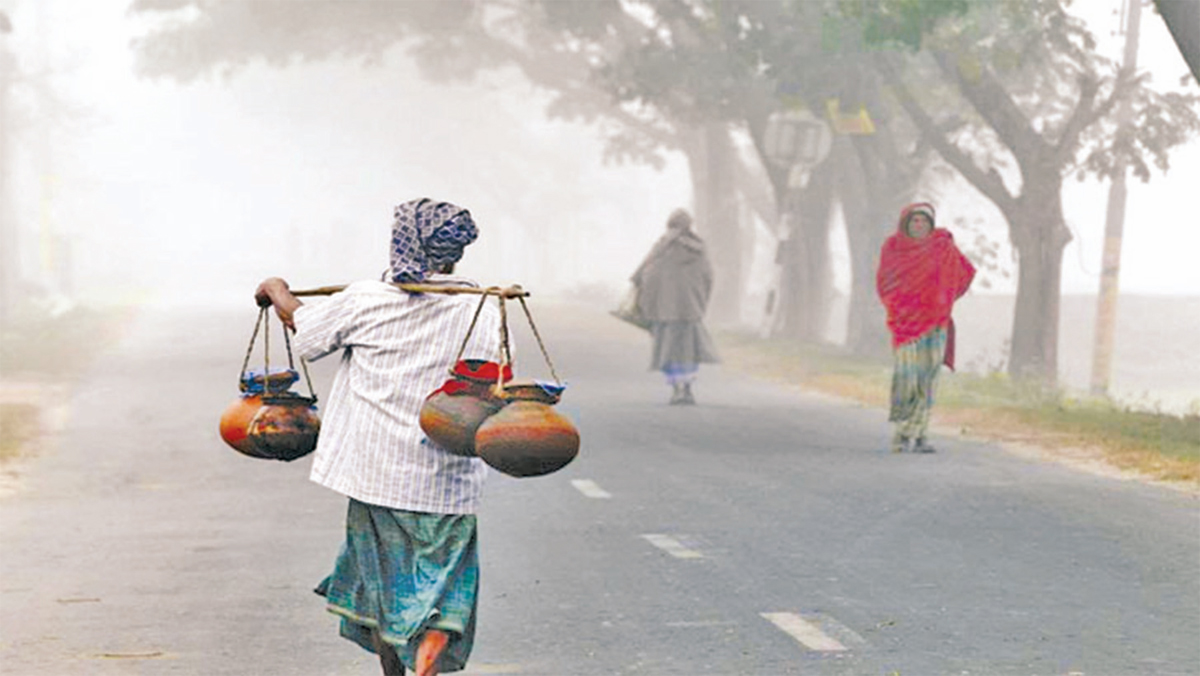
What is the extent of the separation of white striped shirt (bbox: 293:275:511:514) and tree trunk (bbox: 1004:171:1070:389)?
64.3ft

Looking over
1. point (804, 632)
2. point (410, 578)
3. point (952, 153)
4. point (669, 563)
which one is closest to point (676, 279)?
point (952, 153)

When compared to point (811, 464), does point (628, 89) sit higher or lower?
higher

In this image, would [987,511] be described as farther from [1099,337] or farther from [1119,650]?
[1099,337]

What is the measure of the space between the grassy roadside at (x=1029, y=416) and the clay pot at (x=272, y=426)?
31.1ft

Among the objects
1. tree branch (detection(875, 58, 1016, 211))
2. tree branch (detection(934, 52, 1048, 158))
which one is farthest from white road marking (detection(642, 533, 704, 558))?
tree branch (detection(875, 58, 1016, 211))

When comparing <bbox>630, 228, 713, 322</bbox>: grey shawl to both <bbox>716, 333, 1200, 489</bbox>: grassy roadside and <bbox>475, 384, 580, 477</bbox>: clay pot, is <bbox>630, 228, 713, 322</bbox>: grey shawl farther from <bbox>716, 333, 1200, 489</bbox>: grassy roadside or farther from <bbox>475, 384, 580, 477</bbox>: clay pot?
<bbox>475, 384, 580, 477</bbox>: clay pot

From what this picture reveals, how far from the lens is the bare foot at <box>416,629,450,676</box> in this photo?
679 centimetres

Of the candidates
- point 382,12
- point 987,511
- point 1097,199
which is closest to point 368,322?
point 987,511

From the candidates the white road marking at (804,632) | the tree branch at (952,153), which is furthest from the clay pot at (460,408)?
the tree branch at (952,153)

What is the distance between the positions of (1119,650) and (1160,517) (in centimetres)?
477

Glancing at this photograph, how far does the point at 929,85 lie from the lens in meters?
34.6

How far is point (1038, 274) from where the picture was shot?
86.7ft

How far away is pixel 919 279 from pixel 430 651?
1101 cm

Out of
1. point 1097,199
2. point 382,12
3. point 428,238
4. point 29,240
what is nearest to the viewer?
point 428,238
